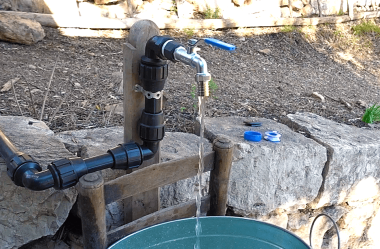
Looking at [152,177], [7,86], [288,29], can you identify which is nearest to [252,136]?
[152,177]

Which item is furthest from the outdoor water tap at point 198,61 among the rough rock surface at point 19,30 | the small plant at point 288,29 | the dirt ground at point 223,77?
the small plant at point 288,29

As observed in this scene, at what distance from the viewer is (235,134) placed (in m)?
2.20

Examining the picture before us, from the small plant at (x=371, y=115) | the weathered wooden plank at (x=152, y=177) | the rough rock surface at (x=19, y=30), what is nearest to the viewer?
the weathered wooden plank at (x=152, y=177)

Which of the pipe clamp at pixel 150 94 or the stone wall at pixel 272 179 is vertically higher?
the pipe clamp at pixel 150 94

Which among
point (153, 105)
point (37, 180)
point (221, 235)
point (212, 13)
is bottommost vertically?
point (221, 235)

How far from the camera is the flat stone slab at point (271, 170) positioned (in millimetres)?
2080

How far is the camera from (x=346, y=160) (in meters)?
2.30

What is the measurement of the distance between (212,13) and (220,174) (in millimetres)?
2841

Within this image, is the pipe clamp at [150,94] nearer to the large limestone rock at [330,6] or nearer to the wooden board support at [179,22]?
the wooden board support at [179,22]

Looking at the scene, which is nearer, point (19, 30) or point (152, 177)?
point (152, 177)

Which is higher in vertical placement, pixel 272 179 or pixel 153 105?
pixel 153 105

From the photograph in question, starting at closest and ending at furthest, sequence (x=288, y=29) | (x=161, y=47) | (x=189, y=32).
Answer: (x=161, y=47) < (x=189, y=32) < (x=288, y=29)

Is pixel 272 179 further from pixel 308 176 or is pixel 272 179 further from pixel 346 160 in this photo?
pixel 346 160

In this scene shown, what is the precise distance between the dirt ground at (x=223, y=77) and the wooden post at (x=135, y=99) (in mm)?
668
